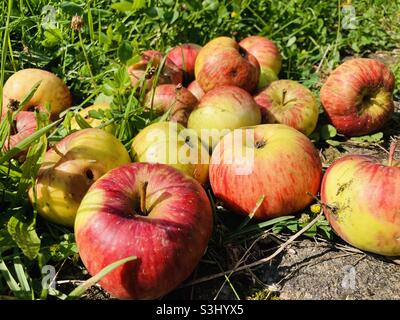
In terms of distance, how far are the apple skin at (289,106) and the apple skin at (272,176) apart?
45 centimetres

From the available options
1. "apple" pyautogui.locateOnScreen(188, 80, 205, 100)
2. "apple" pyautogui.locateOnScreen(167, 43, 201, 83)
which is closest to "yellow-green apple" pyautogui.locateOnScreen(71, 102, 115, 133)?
"apple" pyautogui.locateOnScreen(188, 80, 205, 100)

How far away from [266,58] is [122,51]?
1077 millimetres

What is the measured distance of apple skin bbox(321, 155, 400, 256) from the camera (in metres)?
1.82

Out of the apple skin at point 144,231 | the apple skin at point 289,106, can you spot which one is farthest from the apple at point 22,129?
the apple skin at point 289,106

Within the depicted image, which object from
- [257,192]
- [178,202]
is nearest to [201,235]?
[178,202]

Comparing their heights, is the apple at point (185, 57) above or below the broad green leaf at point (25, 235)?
above

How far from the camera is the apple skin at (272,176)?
6.77ft

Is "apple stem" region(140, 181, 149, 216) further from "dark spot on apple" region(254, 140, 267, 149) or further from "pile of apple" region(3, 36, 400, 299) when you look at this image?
"dark spot on apple" region(254, 140, 267, 149)

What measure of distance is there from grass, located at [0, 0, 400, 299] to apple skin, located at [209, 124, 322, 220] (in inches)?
3.5

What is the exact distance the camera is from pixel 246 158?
6.90 ft

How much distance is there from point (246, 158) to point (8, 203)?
42.0 inches

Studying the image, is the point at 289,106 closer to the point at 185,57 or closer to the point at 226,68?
the point at 226,68

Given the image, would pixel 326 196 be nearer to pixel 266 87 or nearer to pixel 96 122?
pixel 266 87

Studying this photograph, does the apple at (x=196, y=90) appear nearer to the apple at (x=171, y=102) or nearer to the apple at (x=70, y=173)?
the apple at (x=171, y=102)
